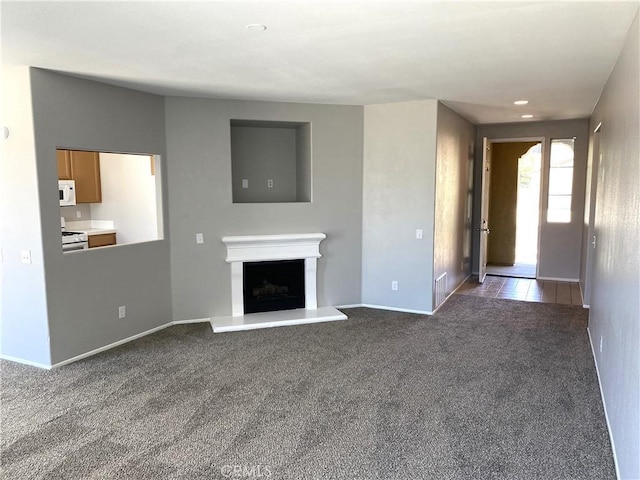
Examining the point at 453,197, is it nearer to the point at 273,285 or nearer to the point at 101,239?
the point at 273,285

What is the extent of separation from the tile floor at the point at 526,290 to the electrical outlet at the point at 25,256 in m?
5.33

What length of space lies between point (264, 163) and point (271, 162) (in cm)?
10

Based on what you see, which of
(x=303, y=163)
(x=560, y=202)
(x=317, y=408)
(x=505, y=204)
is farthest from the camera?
(x=505, y=204)

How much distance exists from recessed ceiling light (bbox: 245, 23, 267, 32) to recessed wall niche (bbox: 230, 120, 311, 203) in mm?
2733

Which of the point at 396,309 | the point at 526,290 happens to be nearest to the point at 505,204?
the point at 526,290

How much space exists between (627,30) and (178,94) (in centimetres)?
397

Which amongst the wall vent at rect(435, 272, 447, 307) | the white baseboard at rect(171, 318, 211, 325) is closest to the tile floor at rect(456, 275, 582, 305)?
the wall vent at rect(435, 272, 447, 307)

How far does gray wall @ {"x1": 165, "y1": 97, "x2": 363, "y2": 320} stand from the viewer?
508cm

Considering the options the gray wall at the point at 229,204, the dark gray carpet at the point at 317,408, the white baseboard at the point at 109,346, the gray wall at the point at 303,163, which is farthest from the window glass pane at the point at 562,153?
the white baseboard at the point at 109,346

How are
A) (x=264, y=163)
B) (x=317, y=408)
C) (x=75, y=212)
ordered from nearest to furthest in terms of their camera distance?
(x=317, y=408) < (x=264, y=163) < (x=75, y=212)

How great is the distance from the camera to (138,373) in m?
3.85

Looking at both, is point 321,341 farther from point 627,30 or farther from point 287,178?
point 627,30

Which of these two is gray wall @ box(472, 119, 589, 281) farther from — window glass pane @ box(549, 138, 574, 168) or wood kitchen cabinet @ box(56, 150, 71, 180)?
wood kitchen cabinet @ box(56, 150, 71, 180)

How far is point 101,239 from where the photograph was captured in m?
6.01
